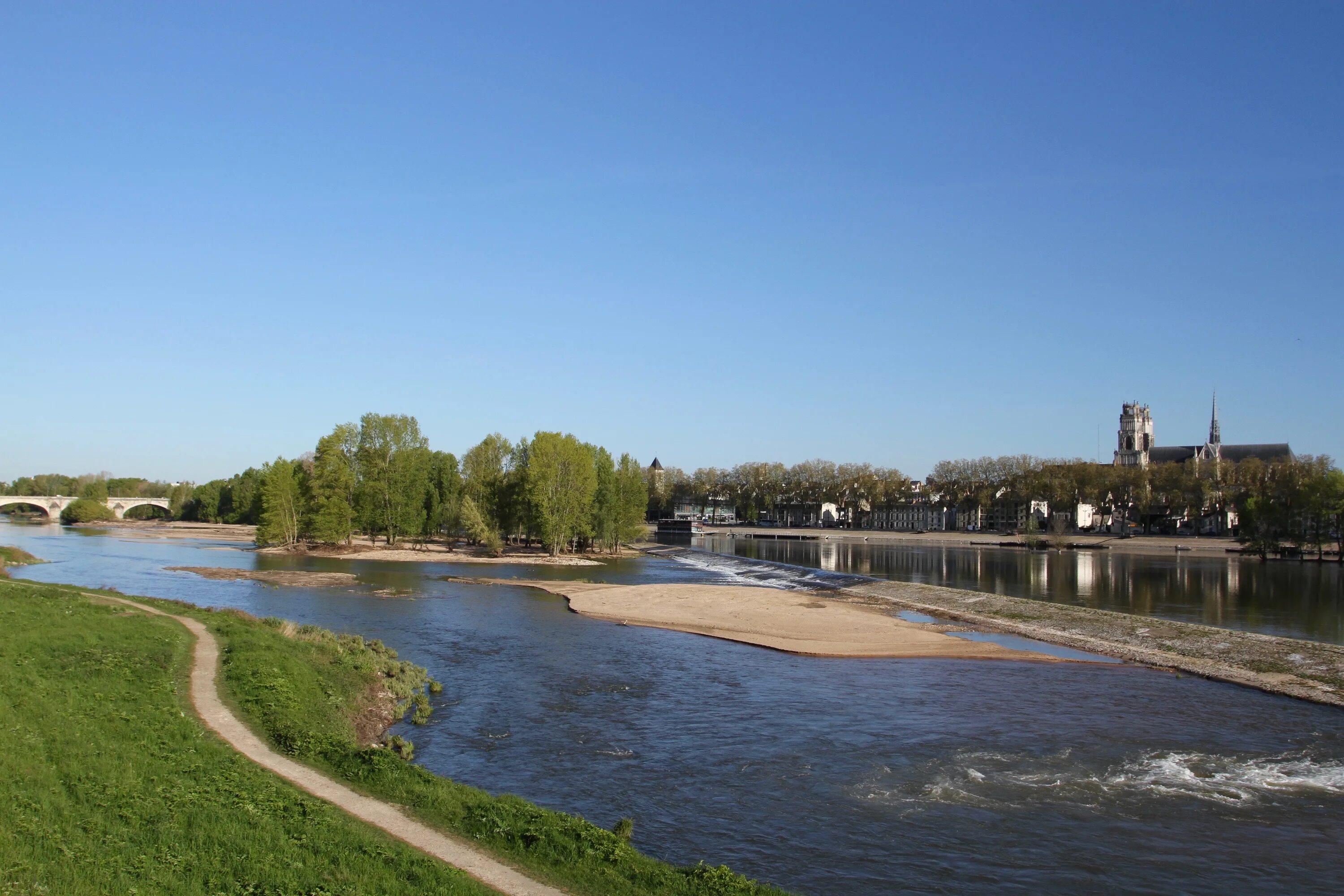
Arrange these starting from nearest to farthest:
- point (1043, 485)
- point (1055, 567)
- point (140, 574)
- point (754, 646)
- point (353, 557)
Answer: point (754, 646) < point (140, 574) < point (353, 557) < point (1055, 567) < point (1043, 485)

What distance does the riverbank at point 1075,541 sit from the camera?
138 metres

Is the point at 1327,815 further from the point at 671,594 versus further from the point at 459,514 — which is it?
the point at 459,514

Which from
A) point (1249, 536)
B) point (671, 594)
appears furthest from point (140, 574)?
point (1249, 536)

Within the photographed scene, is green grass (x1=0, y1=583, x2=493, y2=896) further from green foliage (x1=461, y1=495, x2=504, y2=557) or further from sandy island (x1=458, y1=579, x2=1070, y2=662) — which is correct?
green foliage (x1=461, y1=495, x2=504, y2=557)

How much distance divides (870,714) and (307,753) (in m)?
17.4

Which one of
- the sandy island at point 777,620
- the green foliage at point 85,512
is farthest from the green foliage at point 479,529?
the green foliage at point 85,512

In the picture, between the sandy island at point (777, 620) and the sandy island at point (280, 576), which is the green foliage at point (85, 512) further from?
the sandy island at point (777, 620)

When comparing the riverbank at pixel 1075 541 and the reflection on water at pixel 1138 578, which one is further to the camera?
the riverbank at pixel 1075 541

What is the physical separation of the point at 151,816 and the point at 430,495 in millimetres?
108807

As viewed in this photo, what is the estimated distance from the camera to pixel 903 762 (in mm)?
23938

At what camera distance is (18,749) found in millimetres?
15102

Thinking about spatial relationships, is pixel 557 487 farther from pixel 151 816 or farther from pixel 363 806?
pixel 151 816

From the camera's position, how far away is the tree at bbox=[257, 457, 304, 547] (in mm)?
106000

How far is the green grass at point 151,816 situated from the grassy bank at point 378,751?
1.50 ft
